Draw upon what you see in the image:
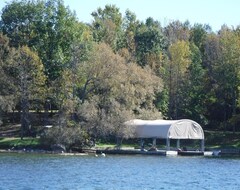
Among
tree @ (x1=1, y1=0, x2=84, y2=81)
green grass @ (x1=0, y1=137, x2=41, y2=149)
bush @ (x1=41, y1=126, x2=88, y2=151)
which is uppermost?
tree @ (x1=1, y1=0, x2=84, y2=81)

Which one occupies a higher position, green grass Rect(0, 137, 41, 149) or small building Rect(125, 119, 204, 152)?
small building Rect(125, 119, 204, 152)

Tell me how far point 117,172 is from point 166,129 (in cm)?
2822

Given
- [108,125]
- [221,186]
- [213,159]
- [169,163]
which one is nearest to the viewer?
[221,186]

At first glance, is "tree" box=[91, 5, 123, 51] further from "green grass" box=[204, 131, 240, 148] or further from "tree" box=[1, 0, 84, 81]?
"green grass" box=[204, 131, 240, 148]

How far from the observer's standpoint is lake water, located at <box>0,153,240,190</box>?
152 feet

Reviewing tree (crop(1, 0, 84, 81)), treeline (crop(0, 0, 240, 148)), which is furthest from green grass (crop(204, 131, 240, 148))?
tree (crop(1, 0, 84, 81))

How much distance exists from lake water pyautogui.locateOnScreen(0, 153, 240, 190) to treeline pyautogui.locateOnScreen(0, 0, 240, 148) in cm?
1145

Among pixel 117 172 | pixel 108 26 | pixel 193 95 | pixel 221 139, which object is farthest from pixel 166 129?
pixel 108 26

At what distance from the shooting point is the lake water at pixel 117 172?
46.3 m

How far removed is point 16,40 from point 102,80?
21008 mm

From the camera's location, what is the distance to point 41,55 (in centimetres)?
9988

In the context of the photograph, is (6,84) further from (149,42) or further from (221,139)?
(149,42)

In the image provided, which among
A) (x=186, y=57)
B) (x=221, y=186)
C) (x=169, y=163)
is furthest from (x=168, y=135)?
(x=221, y=186)

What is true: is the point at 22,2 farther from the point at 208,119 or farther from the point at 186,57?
the point at 208,119
